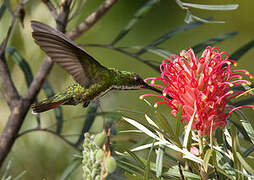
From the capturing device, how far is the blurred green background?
165cm

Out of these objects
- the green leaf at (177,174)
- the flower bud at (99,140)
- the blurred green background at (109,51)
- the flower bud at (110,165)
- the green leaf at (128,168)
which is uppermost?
the flower bud at (99,140)

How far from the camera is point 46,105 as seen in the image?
2.83 feet

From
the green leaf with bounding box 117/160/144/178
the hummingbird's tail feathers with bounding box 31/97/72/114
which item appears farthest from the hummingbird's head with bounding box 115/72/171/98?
the green leaf with bounding box 117/160/144/178

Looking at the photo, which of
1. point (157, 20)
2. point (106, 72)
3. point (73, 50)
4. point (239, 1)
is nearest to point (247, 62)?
point (239, 1)

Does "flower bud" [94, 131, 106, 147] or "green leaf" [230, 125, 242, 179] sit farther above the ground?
"flower bud" [94, 131, 106, 147]

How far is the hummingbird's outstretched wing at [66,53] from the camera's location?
676 millimetres

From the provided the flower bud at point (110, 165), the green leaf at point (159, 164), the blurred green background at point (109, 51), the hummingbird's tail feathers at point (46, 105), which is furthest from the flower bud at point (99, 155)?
the blurred green background at point (109, 51)

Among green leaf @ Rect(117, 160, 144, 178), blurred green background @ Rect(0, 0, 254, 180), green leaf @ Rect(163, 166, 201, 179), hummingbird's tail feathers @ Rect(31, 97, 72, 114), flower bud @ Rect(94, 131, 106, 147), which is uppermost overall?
flower bud @ Rect(94, 131, 106, 147)

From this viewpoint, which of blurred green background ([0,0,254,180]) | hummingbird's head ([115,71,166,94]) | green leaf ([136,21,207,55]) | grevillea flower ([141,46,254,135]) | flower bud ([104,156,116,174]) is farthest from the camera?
blurred green background ([0,0,254,180])

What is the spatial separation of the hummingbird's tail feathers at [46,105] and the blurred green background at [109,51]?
73 centimetres

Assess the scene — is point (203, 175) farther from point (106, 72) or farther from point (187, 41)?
point (187, 41)

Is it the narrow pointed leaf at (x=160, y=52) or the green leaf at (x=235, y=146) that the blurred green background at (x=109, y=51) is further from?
the green leaf at (x=235, y=146)

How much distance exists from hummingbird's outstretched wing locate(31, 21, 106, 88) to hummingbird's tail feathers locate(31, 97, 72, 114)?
6cm

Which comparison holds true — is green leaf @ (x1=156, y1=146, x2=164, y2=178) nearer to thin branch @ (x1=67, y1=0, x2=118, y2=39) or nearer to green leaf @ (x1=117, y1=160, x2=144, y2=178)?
green leaf @ (x1=117, y1=160, x2=144, y2=178)
